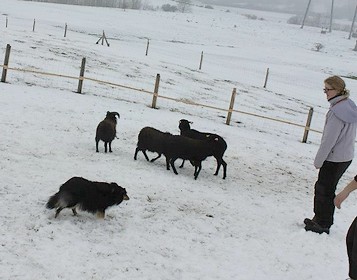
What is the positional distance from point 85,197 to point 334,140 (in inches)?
136

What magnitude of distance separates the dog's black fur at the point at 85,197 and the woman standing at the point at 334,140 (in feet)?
9.56

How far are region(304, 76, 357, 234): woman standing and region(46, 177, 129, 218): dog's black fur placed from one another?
9.56 feet

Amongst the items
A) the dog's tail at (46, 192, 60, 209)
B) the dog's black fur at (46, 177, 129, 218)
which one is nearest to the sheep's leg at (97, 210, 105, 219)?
the dog's black fur at (46, 177, 129, 218)

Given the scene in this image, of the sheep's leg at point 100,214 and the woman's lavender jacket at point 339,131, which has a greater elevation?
the woman's lavender jacket at point 339,131

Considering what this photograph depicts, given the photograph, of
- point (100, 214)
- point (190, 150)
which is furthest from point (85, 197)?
point (190, 150)

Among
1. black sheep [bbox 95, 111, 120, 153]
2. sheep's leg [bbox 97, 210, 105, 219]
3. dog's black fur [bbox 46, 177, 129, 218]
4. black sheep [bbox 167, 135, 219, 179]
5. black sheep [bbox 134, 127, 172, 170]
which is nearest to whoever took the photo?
dog's black fur [bbox 46, 177, 129, 218]

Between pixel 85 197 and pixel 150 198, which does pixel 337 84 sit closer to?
pixel 150 198

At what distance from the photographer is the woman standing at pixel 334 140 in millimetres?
5594

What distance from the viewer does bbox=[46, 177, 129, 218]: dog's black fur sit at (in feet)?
18.1

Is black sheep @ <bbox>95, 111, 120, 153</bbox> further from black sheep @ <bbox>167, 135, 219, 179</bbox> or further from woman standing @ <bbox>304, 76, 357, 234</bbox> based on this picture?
woman standing @ <bbox>304, 76, 357, 234</bbox>

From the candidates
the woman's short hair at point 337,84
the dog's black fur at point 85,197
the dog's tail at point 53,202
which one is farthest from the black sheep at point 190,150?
the woman's short hair at point 337,84

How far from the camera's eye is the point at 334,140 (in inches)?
223

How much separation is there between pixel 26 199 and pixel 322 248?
433cm

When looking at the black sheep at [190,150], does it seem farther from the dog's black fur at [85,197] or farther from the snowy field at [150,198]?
the dog's black fur at [85,197]
